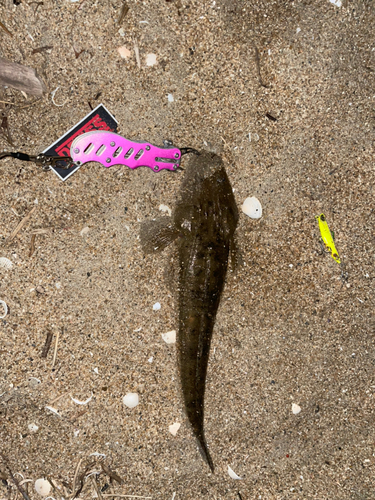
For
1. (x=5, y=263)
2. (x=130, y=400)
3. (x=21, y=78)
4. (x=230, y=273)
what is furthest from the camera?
(x=230, y=273)

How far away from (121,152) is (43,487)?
9.44 ft

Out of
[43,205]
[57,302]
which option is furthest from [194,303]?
[43,205]

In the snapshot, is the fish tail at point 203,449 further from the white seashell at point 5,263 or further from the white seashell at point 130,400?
the white seashell at point 5,263

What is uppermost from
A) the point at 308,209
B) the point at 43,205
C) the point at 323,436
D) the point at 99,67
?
the point at 99,67

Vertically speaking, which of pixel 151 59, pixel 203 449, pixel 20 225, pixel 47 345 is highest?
pixel 151 59

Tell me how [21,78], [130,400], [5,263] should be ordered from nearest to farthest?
[21,78]
[5,263]
[130,400]

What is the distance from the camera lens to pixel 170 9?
268 centimetres

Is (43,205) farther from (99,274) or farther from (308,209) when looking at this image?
(308,209)

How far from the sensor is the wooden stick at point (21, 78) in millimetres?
2586

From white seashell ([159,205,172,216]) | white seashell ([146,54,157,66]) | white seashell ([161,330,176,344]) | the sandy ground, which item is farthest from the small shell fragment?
white seashell ([146,54,157,66])

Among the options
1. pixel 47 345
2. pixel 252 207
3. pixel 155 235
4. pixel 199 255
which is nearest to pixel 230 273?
pixel 199 255

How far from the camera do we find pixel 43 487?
2762 millimetres

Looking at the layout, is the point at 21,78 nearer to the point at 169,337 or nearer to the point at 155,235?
the point at 155,235

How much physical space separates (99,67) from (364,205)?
8.55 feet
